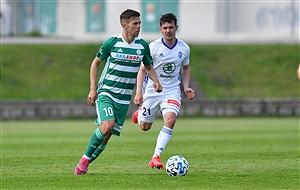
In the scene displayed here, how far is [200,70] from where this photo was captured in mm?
37438

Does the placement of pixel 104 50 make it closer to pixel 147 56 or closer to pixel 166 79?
pixel 147 56

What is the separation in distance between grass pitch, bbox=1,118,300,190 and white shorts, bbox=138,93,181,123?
0.77 meters

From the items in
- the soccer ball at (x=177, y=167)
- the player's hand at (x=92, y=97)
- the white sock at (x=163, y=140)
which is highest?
the player's hand at (x=92, y=97)

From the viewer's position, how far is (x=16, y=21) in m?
44.8

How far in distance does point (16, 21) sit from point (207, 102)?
611 inches

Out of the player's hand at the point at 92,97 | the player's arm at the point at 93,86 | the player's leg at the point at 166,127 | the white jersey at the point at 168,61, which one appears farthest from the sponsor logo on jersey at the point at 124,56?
the player's leg at the point at 166,127

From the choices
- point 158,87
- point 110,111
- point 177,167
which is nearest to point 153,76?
point 158,87

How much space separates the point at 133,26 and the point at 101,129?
1529 mm

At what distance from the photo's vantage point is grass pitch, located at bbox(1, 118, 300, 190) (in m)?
11.2

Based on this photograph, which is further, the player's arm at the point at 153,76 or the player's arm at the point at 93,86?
the player's arm at the point at 153,76

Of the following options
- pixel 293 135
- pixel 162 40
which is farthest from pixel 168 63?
pixel 293 135

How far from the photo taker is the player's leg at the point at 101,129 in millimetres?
12289

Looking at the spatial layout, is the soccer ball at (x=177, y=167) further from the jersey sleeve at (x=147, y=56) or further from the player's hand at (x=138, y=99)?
the jersey sleeve at (x=147, y=56)

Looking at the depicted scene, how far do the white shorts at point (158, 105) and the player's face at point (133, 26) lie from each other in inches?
62.6
